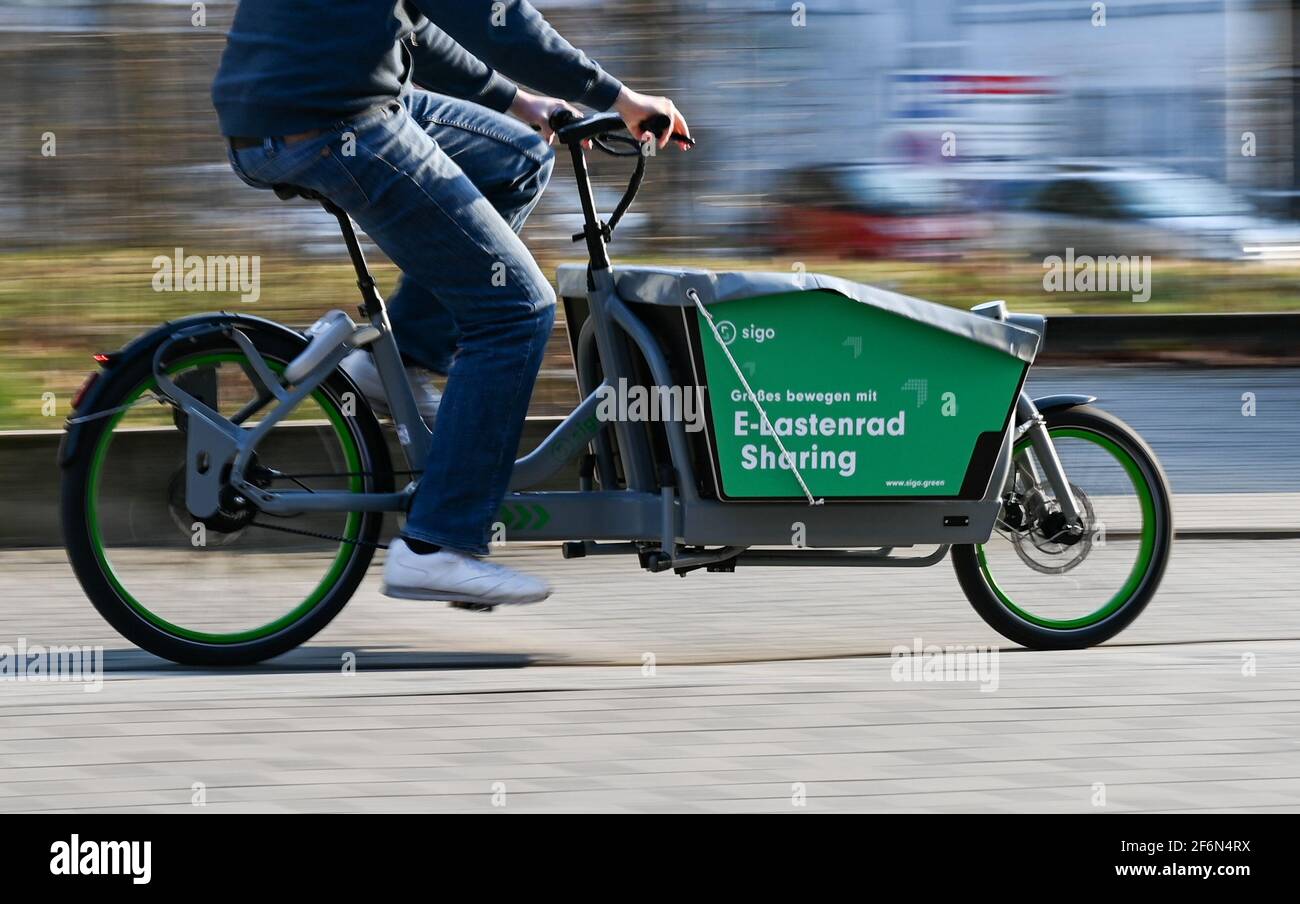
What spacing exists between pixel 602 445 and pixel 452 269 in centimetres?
66

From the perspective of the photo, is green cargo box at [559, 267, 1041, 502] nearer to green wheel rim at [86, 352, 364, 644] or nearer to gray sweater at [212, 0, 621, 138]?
gray sweater at [212, 0, 621, 138]

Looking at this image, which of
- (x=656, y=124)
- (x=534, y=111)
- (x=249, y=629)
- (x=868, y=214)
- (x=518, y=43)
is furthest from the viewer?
(x=868, y=214)

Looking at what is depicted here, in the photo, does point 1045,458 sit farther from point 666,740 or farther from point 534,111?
point 534,111

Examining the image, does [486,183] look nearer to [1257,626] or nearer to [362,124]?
[362,124]

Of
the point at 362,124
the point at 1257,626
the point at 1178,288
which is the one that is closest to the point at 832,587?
the point at 1257,626

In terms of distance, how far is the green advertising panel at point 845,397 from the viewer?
177 inches

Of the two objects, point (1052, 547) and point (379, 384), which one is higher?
point (379, 384)

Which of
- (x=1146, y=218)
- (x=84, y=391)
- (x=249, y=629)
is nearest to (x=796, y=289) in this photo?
(x=249, y=629)

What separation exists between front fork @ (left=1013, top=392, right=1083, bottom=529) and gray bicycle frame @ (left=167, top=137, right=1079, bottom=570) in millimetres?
151

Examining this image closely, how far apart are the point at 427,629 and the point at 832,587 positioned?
54.9 inches

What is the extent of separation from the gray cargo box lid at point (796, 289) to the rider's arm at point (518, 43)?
50 centimetres

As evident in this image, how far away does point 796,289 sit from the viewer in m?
4.48

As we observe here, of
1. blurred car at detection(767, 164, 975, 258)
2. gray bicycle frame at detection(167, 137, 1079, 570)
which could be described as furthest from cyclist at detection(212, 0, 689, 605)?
blurred car at detection(767, 164, 975, 258)

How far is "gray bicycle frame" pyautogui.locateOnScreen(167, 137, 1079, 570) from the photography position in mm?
4483
